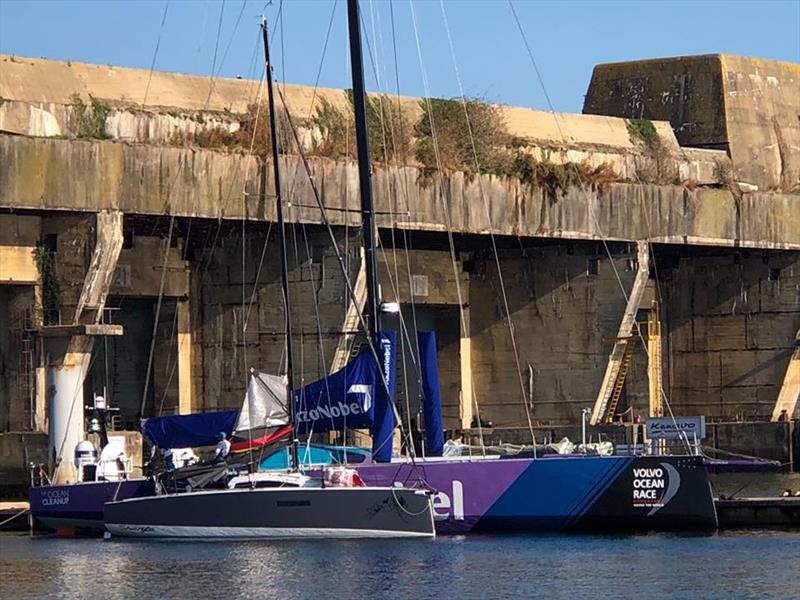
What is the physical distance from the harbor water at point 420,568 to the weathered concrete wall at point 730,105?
101ft

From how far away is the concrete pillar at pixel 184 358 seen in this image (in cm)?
5256

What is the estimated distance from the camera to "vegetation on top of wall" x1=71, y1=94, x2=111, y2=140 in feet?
165

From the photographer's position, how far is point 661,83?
237 feet

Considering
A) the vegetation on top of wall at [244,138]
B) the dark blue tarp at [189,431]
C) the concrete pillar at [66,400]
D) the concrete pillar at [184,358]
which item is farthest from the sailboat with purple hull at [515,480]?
the concrete pillar at [184,358]

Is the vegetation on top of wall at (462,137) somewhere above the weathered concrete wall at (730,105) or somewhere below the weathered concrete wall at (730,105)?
below

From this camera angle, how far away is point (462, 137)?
2324 inches

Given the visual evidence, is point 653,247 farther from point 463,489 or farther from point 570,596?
point 570,596

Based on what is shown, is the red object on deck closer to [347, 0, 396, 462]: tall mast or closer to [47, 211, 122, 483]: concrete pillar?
[347, 0, 396, 462]: tall mast

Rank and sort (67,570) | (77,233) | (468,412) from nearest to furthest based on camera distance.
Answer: (67,570), (77,233), (468,412)

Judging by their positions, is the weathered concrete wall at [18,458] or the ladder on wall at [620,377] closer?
the weathered concrete wall at [18,458]

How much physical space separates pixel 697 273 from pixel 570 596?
108 ft

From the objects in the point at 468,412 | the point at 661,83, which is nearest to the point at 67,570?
the point at 468,412

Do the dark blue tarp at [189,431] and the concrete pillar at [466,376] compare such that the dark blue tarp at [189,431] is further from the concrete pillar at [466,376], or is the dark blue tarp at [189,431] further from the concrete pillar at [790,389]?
the concrete pillar at [790,389]

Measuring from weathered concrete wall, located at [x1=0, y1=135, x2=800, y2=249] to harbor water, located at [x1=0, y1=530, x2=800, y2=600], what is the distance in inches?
310
